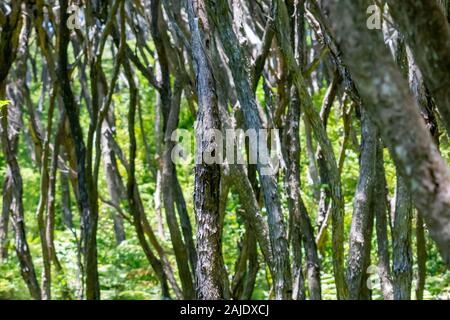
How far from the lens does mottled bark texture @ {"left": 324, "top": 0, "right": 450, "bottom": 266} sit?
1.33 metres

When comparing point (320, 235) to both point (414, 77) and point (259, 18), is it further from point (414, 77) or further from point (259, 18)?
point (414, 77)

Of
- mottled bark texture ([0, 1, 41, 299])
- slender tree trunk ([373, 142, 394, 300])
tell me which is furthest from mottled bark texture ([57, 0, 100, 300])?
slender tree trunk ([373, 142, 394, 300])

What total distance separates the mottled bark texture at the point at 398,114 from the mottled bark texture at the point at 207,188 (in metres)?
1.51

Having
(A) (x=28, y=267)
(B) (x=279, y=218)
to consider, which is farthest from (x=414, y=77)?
(A) (x=28, y=267)

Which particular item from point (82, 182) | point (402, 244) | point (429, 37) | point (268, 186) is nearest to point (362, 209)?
point (402, 244)

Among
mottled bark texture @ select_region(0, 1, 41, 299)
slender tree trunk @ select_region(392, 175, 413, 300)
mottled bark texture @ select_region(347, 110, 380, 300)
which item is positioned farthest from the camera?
mottled bark texture @ select_region(0, 1, 41, 299)

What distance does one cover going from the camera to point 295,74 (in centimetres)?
355

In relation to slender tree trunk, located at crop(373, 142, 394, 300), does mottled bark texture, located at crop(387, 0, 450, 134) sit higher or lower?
higher

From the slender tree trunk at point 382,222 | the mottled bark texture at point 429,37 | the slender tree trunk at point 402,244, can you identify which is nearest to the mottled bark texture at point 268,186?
the slender tree trunk at point 402,244

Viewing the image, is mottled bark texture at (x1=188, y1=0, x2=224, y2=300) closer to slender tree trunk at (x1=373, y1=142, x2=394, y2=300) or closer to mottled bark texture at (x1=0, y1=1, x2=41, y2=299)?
slender tree trunk at (x1=373, y1=142, x2=394, y2=300)

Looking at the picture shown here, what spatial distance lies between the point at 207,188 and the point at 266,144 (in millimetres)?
948

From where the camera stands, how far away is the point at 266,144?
3783 mm

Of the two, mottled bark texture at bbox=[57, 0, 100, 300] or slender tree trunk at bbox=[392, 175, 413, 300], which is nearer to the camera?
slender tree trunk at bbox=[392, 175, 413, 300]

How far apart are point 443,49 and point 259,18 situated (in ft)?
15.9
